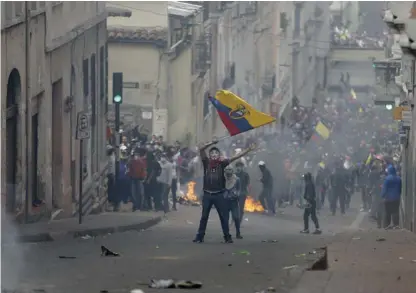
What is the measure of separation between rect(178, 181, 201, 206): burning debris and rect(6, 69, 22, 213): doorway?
1274 centimetres

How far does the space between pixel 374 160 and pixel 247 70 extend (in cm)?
2677

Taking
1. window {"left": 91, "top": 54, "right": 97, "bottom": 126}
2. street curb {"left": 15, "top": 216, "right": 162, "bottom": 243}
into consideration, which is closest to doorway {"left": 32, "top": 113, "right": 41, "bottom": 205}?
street curb {"left": 15, "top": 216, "right": 162, "bottom": 243}

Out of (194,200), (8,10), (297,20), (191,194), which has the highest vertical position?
(297,20)

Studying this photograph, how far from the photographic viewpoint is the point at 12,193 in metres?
21.8

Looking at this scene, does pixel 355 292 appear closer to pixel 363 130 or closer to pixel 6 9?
pixel 6 9

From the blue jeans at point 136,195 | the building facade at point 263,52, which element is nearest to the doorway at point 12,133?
the blue jeans at point 136,195

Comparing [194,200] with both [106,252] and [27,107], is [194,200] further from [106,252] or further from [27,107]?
[106,252]

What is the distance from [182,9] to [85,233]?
1090 inches

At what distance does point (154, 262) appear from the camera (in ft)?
54.2

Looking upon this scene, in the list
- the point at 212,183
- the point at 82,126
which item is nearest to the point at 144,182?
the point at 82,126

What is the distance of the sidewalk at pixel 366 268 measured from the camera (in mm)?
13328

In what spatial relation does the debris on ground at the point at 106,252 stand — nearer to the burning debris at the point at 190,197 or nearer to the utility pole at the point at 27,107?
the utility pole at the point at 27,107

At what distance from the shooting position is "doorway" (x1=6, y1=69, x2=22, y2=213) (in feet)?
70.8

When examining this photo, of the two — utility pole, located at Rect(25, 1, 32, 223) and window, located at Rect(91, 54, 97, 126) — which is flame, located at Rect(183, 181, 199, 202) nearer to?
window, located at Rect(91, 54, 97, 126)
